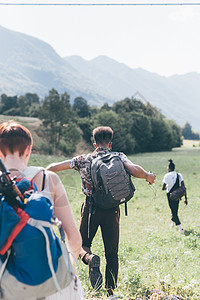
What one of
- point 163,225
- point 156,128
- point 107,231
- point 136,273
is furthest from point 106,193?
point 156,128

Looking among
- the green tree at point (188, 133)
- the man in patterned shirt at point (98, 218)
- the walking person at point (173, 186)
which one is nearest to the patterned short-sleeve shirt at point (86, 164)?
the man in patterned shirt at point (98, 218)

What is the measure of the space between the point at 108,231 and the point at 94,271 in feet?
1.62

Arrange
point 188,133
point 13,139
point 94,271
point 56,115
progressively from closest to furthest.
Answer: point 13,139 → point 94,271 → point 56,115 → point 188,133

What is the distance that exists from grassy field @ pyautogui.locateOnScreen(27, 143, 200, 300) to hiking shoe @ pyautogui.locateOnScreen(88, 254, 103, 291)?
114mm

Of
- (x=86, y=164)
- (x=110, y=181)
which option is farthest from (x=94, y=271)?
(x=86, y=164)

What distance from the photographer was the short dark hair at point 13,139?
207 centimetres

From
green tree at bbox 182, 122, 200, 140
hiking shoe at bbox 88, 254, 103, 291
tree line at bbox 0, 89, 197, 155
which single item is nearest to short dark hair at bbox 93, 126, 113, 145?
hiking shoe at bbox 88, 254, 103, 291

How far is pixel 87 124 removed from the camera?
2611 inches

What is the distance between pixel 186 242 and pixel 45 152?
45897mm

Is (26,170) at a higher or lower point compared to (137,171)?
higher

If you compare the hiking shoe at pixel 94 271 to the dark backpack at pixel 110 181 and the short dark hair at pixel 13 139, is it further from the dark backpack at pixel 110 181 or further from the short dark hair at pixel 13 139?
the short dark hair at pixel 13 139

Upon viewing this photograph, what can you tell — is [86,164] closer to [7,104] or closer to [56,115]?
[56,115]

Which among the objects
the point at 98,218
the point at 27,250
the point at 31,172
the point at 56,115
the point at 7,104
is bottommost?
the point at 98,218

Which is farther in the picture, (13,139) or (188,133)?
(188,133)
